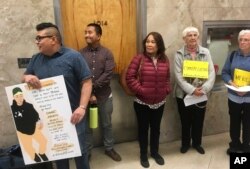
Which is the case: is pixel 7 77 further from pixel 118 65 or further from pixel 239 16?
pixel 239 16

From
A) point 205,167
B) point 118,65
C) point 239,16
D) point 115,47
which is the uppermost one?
point 239,16

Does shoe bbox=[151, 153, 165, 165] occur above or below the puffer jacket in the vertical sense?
below

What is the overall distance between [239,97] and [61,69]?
76.3 inches

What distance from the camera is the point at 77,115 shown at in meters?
2.02

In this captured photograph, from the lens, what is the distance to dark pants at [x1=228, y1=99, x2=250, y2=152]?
3.06 meters

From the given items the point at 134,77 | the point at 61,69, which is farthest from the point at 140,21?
the point at 61,69

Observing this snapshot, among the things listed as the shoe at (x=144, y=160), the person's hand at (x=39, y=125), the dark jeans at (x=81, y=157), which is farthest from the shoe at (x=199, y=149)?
the person's hand at (x=39, y=125)

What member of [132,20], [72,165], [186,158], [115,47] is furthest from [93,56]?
[186,158]

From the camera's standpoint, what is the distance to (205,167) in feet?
9.77

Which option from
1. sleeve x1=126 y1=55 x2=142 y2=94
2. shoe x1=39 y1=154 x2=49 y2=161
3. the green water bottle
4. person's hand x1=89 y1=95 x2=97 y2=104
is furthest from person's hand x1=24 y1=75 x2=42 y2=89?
sleeve x1=126 y1=55 x2=142 y2=94

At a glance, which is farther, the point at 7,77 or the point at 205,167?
the point at 205,167

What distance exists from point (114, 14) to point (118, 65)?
1.85 feet

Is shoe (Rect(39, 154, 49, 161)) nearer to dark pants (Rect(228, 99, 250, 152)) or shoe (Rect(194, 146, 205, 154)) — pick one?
shoe (Rect(194, 146, 205, 154))

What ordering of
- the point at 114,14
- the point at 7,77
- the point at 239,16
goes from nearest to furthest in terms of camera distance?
the point at 7,77 < the point at 114,14 < the point at 239,16
